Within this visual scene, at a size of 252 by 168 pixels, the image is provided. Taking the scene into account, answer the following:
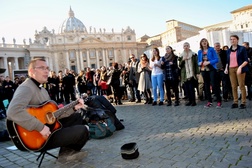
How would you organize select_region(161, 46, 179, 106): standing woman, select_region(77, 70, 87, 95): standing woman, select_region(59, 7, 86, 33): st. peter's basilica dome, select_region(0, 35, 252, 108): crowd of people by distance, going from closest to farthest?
select_region(0, 35, 252, 108): crowd of people
select_region(161, 46, 179, 106): standing woman
select_region(77, 70, 87, 95): standing woman
select_region(59, 7, 86, 33): st. peter's basilica dome

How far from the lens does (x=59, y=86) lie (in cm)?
1405

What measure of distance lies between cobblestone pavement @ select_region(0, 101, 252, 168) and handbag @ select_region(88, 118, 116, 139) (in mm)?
140

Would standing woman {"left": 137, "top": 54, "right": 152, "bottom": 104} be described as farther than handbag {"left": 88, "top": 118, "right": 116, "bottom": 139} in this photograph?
Yes

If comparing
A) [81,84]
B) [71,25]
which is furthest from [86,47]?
[81,84]

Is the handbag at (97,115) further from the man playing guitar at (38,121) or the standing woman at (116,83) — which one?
the standing woman at (116,83)

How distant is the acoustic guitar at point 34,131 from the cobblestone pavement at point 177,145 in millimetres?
705

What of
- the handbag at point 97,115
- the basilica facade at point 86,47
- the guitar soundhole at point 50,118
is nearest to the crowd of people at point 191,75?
the handbag at point 97,115

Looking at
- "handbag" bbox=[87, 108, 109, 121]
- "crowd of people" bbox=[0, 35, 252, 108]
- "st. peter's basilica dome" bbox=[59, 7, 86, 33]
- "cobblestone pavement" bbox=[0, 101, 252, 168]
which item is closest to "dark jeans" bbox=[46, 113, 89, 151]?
"cobblestone pavement" bbox=[0, 101, 252, 168]

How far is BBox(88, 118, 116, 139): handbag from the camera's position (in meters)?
4.84

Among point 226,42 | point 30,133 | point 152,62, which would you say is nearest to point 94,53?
point 226,42

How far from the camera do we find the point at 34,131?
3.03m

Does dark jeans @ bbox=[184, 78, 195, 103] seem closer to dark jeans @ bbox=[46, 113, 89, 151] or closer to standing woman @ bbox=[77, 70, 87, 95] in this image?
dark jeans @ bbox=[46, 113, 89, 151]

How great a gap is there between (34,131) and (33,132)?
0.06 feet

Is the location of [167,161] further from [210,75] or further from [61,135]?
[210,75]
